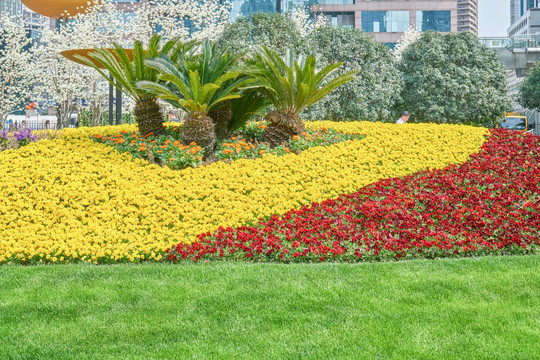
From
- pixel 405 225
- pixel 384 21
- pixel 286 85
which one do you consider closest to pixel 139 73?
pixel 286 85

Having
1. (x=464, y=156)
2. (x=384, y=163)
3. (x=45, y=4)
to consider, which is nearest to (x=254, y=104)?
(x=384, y=163)

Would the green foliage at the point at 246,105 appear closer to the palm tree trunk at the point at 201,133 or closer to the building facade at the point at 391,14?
the palm tree trunk at the point at 201,133

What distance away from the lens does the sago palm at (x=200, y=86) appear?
1017 cm

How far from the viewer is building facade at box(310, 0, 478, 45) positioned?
6925 centimetres

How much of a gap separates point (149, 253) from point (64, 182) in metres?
3.01

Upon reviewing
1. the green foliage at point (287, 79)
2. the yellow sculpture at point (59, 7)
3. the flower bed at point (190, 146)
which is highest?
the yellow sculpture at point (59, 7)

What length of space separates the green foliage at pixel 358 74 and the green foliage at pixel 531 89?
62.0 feet

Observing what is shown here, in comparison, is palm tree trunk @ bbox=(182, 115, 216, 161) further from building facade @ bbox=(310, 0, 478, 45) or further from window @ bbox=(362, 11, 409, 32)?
window @ bbox=(362, 11, 409, 32)

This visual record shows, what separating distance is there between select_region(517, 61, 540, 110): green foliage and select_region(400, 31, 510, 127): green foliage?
15.4 meters

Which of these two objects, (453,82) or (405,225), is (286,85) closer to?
(405,225)

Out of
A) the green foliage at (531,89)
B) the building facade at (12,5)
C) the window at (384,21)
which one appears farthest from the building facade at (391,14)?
the building facade at (12,5)

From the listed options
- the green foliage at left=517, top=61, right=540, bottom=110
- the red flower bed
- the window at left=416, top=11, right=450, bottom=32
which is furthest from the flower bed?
the window at left=416, top=11, right=450, bottom=32

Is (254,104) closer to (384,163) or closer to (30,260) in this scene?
(384,163)

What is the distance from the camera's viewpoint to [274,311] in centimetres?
484
